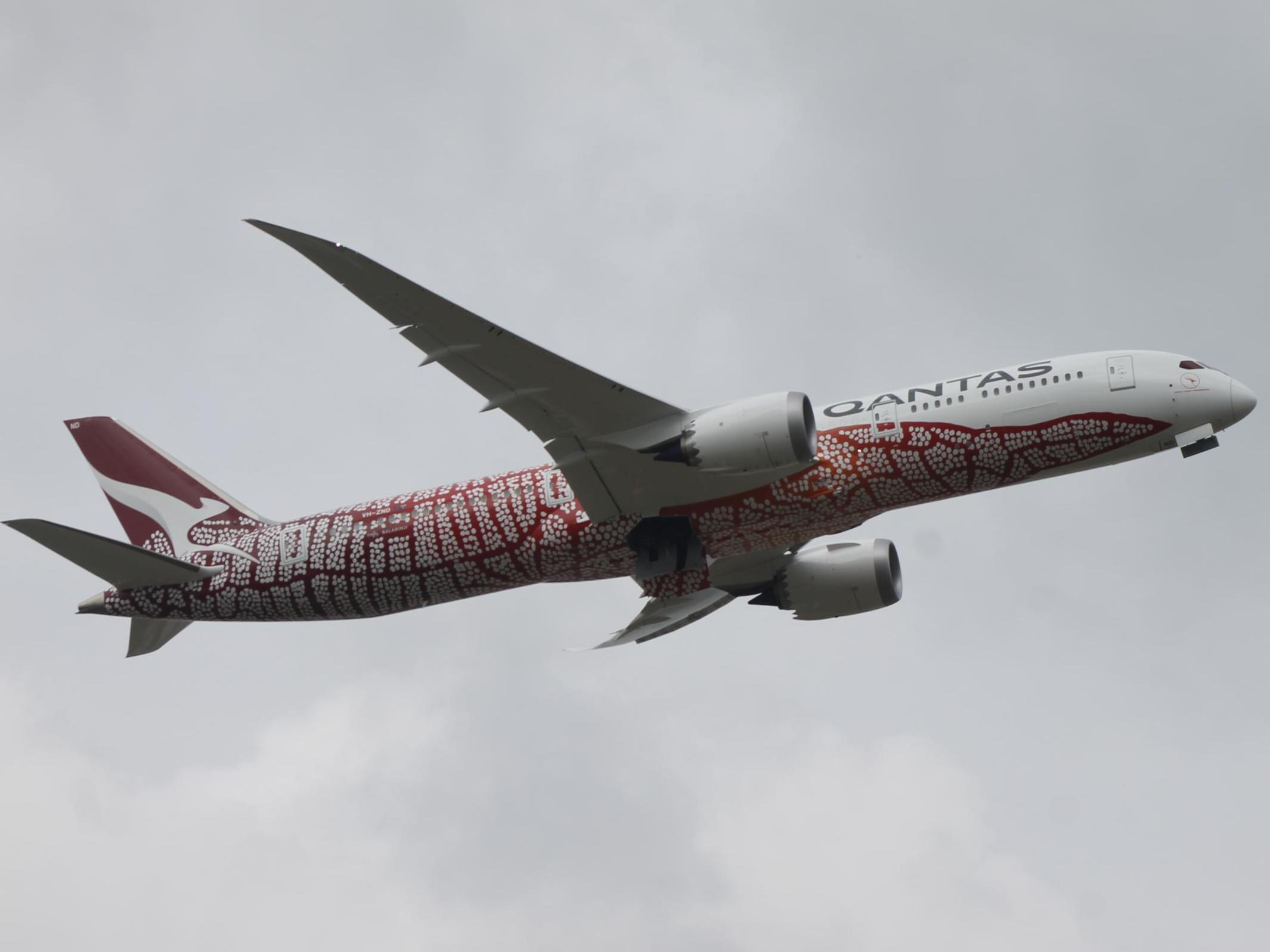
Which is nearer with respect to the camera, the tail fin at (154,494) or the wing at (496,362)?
the wing at (496,362)

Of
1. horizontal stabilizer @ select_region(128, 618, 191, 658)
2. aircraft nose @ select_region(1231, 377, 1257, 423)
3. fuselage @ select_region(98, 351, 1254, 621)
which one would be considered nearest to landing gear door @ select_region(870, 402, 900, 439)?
fuselage @ select_region(98, 351, 1254, 621)

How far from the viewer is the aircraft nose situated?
109 feet

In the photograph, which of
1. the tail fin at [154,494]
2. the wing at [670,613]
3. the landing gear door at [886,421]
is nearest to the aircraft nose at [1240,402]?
the landing gear door at [886,421]

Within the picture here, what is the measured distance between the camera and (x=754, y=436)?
32.7 meters

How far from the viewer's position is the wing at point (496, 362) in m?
30.1

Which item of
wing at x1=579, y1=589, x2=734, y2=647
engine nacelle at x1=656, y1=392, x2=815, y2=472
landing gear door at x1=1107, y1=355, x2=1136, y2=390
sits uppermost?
landing gear door at x1=1107, y1=355, x2=1136, y2=390

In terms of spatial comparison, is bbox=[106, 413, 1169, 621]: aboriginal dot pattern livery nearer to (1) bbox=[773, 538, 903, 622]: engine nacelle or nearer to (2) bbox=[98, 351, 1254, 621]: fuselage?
(2) bbox=[98, 351, 1254, 621]: fuselage

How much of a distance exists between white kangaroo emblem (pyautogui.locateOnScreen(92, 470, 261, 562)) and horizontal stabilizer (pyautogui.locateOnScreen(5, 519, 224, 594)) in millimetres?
1248

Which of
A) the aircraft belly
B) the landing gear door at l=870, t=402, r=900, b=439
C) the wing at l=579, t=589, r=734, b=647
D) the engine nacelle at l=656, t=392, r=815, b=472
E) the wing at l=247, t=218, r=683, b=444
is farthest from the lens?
the wing at l=579, t=589, r=734, b=647

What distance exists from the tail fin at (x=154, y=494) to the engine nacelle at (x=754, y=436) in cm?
1400

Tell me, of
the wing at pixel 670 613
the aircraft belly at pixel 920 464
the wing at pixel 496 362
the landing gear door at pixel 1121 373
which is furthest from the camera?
the wing at pixel 670 613

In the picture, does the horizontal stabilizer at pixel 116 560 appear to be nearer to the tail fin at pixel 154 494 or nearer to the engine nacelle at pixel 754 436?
the tail fin at pixel 154 494

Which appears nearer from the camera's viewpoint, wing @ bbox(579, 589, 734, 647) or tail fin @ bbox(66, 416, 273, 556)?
tail fin @ bbox(66, 416, 273, 556)

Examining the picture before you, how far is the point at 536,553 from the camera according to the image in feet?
121
